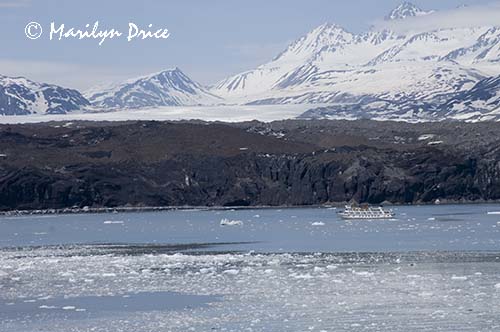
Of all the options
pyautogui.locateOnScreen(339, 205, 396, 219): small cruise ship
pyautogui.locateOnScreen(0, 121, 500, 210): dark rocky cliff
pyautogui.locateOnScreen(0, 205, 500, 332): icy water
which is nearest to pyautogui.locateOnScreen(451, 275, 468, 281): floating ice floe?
pyautogui.locateOnScreen(0, 205, 500, 332): icy water

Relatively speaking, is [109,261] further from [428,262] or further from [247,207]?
[247,207]

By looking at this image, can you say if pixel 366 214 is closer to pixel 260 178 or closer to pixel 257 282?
pixel 260 178

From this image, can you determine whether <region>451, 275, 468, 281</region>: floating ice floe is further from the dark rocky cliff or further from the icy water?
the dark rocky cliff

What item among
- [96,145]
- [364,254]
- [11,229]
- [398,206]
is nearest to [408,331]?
[364,254]

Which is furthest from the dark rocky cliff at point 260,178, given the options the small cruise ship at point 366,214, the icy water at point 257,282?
the icy water at point 257,282

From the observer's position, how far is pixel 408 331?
32.9 metres

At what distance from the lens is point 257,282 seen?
45.7 metres

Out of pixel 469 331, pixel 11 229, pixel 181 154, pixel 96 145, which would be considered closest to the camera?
pixel 469 331

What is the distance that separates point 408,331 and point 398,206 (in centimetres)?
11068

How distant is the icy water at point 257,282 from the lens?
3569cm

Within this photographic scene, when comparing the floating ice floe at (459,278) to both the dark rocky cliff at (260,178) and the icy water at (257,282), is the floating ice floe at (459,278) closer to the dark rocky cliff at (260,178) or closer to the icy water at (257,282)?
the icy water at (257,282)

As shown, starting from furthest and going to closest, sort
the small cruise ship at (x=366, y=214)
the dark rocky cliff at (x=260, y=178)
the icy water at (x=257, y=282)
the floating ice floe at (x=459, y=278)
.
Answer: the dark rocky cliff at (x=260, y=178) < the small cruise ship at (x=366, y=214) < the floating ice floe at (x=459, y=278) < the icy water at (x=257, y=282)

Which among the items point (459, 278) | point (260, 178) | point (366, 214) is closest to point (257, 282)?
point (459, 278)

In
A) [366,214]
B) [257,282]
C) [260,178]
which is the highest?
[260,178]
